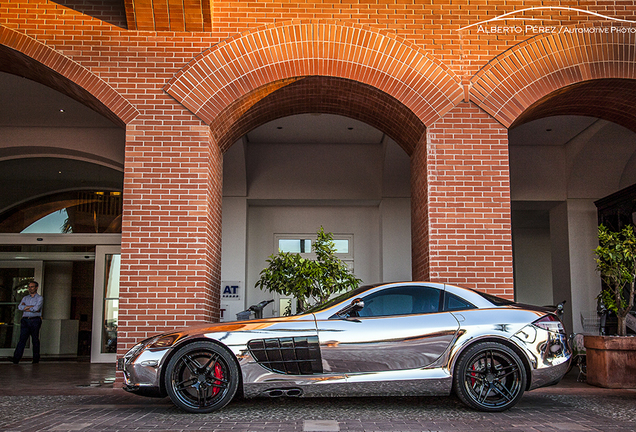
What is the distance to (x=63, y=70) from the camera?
7922 mm

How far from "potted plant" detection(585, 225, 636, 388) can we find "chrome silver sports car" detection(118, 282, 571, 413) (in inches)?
96.6

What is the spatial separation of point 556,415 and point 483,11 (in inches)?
221

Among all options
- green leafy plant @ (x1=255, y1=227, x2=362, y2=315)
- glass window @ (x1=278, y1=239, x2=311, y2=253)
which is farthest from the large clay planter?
glass window @ (x1=278, y1=239, x2=311, y2=253)

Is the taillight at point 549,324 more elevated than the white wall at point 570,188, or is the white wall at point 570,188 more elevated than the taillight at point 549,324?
the white wall at point 570,188

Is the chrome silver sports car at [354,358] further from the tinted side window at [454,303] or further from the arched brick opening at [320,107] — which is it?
the arched brick opening at [320,107]

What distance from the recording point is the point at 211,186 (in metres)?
8.29

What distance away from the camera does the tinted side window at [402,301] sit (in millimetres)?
5824

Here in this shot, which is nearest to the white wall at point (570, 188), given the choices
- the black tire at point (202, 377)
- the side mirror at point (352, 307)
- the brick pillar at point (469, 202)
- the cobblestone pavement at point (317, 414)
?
the brick pillar at point (469, 202)

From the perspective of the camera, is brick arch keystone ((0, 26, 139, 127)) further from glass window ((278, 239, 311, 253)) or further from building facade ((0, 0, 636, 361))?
glass window ((278, 239, 311, 253))

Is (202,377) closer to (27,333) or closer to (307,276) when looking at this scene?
(307,276)

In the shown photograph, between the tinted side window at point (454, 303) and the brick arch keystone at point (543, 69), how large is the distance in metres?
3.35

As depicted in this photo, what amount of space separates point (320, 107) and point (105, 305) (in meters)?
6.84

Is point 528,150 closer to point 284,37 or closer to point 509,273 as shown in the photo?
point 509,273

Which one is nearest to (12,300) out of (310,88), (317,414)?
(310,88)
